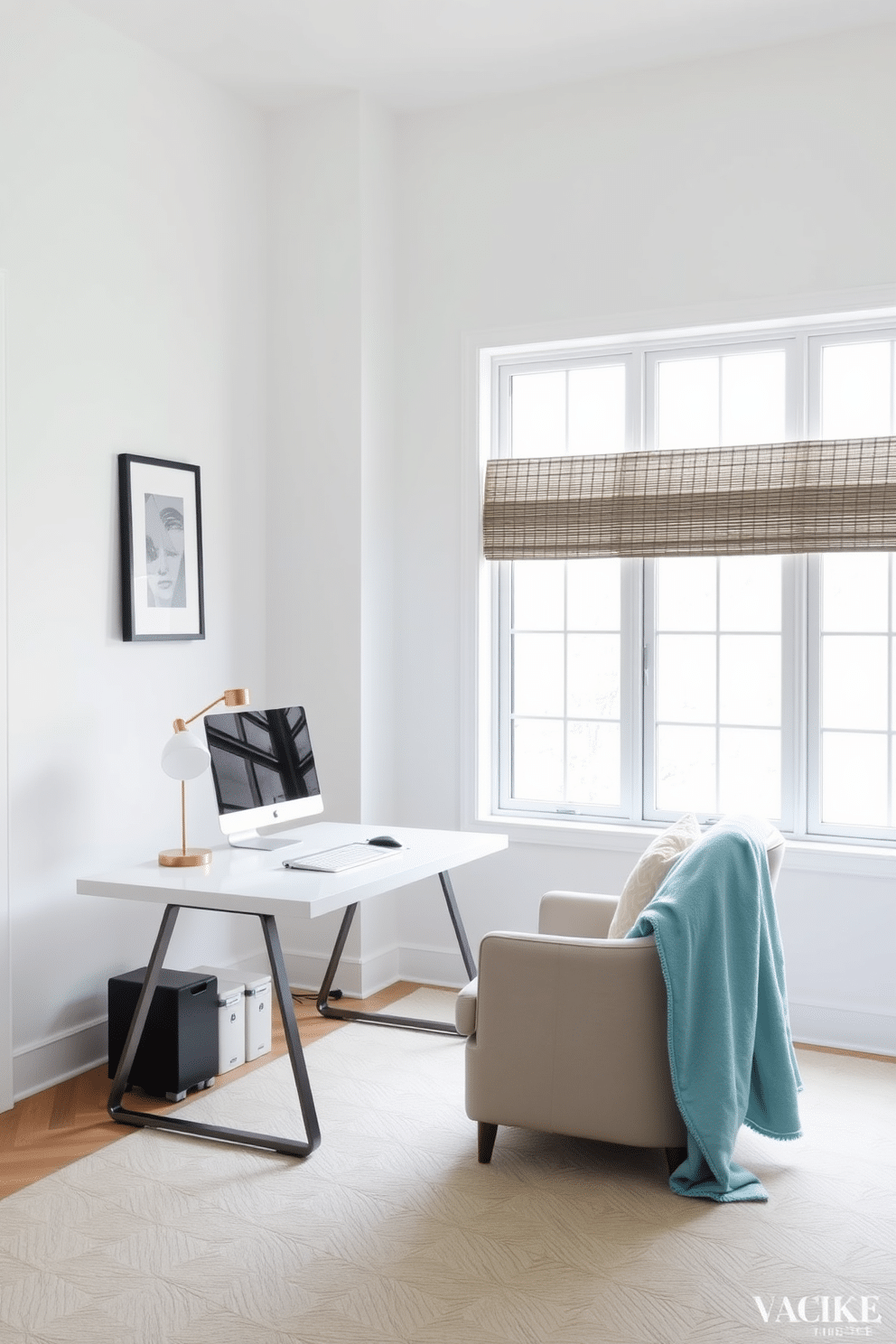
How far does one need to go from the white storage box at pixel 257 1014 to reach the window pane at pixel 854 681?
81.4 inches

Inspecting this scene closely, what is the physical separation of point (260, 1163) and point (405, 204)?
11.3 ft

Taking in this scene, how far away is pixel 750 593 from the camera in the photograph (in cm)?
409

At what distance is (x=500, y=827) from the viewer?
4379 millimetres

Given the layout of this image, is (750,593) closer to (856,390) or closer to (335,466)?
(856,390)

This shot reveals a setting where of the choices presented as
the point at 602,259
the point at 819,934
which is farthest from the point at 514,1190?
the point at 602,259

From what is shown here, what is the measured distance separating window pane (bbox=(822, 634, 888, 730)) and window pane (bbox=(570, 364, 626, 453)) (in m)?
1.06

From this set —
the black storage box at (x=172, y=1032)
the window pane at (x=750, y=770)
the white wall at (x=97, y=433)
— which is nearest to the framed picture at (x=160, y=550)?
the white wall at (x=97, y=433)

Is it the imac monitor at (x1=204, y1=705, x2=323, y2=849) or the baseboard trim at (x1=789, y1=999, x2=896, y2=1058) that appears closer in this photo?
the imac monitor at (x1=204, y1=705, x2=323, y2=849)

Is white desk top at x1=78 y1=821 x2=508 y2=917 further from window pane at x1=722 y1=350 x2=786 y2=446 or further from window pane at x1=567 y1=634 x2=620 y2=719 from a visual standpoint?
window pane at x1=722 y1=350 x2=786 y2=446

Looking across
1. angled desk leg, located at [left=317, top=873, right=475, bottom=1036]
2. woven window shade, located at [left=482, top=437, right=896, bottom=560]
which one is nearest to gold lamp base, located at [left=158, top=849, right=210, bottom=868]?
angled desk leg, located at [left=317, top=873, right=475, bottom=1036]

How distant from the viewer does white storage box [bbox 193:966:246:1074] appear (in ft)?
11.6

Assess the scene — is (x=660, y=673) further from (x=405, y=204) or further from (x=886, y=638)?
(x=405, y=204)

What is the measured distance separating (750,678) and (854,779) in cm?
49

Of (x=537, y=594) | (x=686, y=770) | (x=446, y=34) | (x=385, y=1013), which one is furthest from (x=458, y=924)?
(x=446, y=34)
